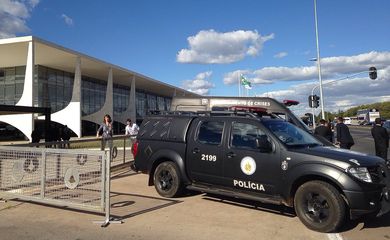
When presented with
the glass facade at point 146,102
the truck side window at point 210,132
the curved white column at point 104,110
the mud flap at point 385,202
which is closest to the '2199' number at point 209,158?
the truck side window at point 210,132

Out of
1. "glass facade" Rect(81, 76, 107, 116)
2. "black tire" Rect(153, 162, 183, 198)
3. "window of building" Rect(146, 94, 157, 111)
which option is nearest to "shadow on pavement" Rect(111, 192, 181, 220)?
"black tire" Rect(153, 162, 183, 198)

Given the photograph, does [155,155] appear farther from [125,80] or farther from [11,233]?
[125,80]

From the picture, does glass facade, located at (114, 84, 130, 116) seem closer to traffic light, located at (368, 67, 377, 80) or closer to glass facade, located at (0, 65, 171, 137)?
glass facade, located at (0, 65, 171, 137)

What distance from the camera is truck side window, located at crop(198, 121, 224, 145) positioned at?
840 centimetres

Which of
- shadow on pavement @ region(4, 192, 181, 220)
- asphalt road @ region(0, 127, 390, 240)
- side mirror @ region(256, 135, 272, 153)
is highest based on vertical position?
side mirror @ region(256, 135, 272, 153)

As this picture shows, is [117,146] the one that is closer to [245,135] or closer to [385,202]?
[245,135]

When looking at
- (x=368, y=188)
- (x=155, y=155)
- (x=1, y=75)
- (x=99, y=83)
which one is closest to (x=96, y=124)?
(x=99, y=83)

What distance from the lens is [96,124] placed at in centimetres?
5775

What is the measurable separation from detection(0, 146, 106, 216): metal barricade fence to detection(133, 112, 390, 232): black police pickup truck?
211 cm

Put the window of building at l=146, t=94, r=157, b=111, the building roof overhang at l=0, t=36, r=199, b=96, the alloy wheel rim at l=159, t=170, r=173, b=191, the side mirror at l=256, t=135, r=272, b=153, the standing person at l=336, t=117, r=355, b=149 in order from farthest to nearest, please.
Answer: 1. the window of building at l=146, t=94, r=157, b=111
2. the building roof overhang at l=0, t=36, r=199, b=96
3. the standing person at l=336, t=117, r=355, b=149
4. the alloy wheel rim at l=159, t=170, r=173, b=191
5. the side mirror at l=256, t=135, r=272, b=153

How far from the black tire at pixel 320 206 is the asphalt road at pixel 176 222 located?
16 centimetres

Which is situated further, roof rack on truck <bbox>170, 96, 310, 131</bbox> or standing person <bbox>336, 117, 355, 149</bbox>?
roof rack on truck <bbox>170, 96, 310, 131</bbox>

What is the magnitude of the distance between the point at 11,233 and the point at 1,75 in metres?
49.2

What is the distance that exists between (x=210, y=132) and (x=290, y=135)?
1.61m
